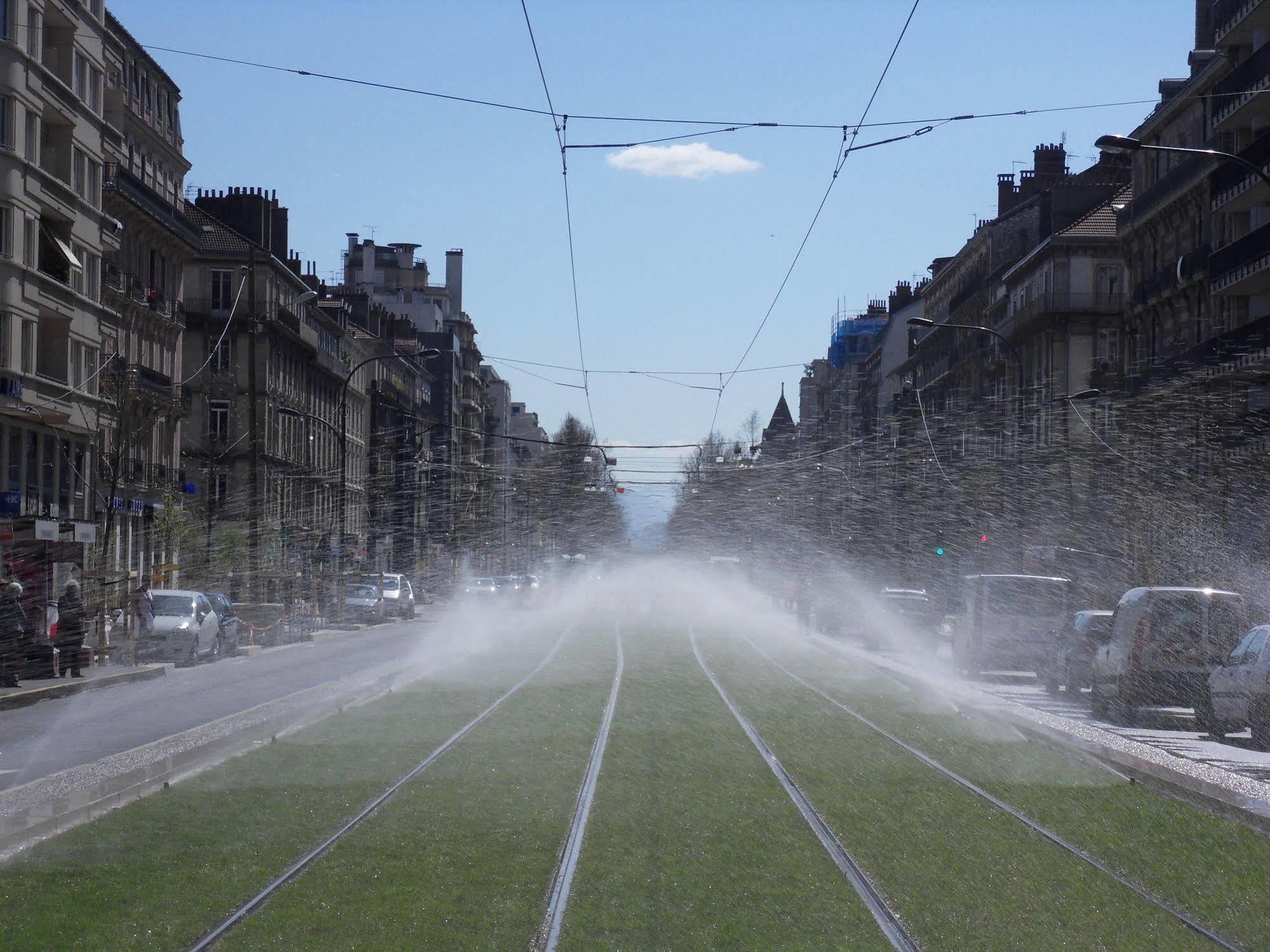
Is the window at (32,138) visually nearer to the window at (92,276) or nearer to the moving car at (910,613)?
the window at (92,276)

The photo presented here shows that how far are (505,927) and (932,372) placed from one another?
85073 millimetres

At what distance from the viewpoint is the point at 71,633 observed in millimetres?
27016

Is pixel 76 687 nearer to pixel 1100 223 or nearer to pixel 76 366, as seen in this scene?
pixel 76 366

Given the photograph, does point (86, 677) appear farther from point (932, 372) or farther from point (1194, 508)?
point (932, 372)

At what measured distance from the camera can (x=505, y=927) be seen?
771 centimetres

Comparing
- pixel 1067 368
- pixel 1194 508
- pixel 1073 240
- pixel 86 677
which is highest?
pixel 1073 240

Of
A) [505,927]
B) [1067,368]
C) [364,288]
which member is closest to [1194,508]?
[1067,368]

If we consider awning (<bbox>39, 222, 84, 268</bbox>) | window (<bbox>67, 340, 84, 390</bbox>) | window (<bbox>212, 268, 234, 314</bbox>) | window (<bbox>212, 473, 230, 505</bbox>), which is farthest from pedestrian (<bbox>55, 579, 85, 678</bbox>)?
window (<bbox>212, 268, 234, 314</bbox>)

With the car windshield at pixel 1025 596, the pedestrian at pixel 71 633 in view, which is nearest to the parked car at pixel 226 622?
the pedestrian at pixel 71 633

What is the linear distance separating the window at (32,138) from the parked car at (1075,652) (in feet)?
86.3

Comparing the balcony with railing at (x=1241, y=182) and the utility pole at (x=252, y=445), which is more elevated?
the balcony with railing at (x=1241, y=182)

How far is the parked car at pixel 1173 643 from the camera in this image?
70.9ft

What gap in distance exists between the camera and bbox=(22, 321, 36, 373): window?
128 ft

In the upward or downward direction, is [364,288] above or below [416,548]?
above
